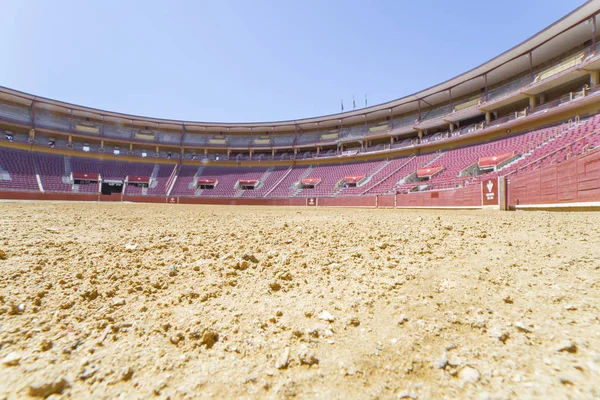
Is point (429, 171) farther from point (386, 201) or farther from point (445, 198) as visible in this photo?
point (445, 198)

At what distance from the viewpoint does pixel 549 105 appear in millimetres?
18016

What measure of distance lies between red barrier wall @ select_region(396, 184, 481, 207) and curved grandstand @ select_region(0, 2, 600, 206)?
86 mm

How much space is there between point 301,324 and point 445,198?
16293 mm

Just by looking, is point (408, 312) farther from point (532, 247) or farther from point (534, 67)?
point (534, 67)

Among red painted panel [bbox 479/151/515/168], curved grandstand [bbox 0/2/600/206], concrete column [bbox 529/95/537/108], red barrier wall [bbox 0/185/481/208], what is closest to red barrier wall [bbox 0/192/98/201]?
red barrier wall [bbox 0/185/481/208]

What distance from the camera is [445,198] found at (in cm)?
1524

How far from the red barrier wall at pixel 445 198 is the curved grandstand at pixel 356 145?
3.4 inches

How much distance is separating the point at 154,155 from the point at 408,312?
41.3 metres

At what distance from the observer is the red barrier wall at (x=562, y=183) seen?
7680 millimetres

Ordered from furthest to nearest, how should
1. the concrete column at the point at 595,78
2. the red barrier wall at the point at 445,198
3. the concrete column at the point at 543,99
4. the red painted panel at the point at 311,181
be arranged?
the red painted panel at the point at 311,181, the concrete column at the point at 543,99, the concrete column at the point at 595,78, the red barrier wall at the point at 445,198

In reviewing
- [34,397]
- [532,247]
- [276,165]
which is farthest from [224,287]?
[276,165]

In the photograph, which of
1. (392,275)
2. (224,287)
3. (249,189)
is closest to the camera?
(224,287)

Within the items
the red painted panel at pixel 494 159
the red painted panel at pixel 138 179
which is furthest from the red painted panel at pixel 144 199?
the red painted panel at pixel 494 159

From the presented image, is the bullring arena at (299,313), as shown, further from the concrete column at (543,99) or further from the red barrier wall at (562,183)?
the concrete column at (543,99)
